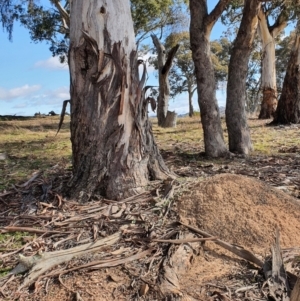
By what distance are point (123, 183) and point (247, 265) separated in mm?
1486

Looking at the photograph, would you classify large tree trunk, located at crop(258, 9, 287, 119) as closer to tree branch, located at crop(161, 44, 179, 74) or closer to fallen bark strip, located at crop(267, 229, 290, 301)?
tree branch, located at crop(161, 44, 179, 74)

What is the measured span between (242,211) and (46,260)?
4.90ft

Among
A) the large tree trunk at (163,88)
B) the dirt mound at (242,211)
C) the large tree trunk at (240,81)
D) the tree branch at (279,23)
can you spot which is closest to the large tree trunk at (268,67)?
the tree branch at (279,23)

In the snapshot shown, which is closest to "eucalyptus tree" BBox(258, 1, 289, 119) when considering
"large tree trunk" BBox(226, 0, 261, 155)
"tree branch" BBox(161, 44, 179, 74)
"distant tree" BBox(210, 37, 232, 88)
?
"tree branch" BBox(161, 44, 179, 74)

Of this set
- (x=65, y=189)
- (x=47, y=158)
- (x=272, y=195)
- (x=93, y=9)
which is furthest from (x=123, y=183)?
(x=47, y=158)

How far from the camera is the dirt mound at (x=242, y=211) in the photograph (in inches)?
123

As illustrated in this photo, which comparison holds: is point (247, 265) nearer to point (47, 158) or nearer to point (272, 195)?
point (272, 195)

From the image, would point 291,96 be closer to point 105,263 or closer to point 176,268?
point 176,268

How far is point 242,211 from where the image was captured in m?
3.31

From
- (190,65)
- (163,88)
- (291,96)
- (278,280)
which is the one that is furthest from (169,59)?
(190,65)

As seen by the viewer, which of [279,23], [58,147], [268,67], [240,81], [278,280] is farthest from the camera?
[279,23]

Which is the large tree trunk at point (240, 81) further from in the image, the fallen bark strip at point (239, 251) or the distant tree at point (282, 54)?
the distant tree at point (282, 54)

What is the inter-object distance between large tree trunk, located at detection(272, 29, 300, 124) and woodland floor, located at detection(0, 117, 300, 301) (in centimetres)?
714

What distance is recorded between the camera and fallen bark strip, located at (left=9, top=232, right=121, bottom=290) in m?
2.87
